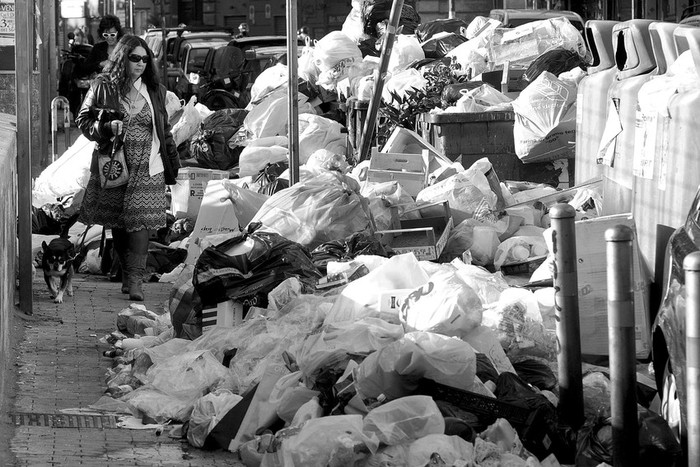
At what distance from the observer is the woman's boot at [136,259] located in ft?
28.4

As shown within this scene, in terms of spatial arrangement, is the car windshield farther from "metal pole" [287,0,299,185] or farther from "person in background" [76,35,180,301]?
"person in background" [76,35,180,301]

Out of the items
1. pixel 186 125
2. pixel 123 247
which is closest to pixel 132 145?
pixel 123 247

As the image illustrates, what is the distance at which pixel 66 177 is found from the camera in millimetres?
11312

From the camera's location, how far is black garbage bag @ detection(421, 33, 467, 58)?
14.7 meters

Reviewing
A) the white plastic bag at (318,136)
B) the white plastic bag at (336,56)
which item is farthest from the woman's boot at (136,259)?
the white plastic bag at (336,56)

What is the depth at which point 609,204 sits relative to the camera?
7.57 m

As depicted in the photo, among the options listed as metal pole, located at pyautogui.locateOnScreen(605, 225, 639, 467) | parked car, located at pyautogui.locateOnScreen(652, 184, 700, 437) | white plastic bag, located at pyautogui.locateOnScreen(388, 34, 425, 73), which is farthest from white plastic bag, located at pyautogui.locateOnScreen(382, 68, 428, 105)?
metal pole, located at pyautogui.locateOnScreen(605, 225, 639, 467)

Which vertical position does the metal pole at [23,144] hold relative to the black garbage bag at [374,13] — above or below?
below

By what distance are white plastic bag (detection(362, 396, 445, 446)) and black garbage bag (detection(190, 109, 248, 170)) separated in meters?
9.61

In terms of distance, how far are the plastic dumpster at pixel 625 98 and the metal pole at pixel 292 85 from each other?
2.54m

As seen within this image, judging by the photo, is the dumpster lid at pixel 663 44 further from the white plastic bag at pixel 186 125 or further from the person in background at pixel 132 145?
the white plastic bag at pixel 186 125

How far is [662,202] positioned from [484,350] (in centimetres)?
133

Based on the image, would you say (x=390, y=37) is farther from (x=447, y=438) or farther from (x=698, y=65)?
(x=447, y=438)

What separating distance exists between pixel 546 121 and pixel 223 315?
159 inches
